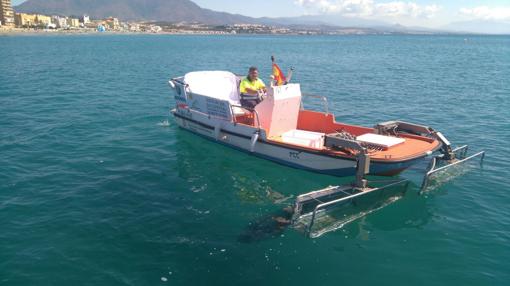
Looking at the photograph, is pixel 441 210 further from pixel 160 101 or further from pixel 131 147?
pixel 160 101

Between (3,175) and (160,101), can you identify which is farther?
(160,101)

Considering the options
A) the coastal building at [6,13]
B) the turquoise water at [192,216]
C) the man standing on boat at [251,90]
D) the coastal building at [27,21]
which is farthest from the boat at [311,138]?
the coastal building at [27,21]

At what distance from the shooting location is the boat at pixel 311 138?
11648mm

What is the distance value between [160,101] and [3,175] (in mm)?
14158

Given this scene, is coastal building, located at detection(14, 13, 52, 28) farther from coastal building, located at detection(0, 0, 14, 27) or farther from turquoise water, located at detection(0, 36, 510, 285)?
turquoise water, located at detection(0, 36, 510, 285)

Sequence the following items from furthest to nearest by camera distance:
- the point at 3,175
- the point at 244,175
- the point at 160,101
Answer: the point at 160,101, the point at 244,175, the point at 3,175

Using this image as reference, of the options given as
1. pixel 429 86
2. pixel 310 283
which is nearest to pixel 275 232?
pixel 310 283

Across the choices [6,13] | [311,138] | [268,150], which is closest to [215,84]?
[268,150]

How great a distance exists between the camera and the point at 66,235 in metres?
9.58

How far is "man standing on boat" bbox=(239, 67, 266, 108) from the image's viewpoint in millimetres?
15633

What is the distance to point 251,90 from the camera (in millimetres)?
15719

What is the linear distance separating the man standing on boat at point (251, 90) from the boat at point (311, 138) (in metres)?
0.62

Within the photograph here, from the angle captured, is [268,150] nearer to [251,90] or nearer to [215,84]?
[251,90]

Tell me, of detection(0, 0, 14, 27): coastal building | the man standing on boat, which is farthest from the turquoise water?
detection(0, 0, 14, 27): coastal building
